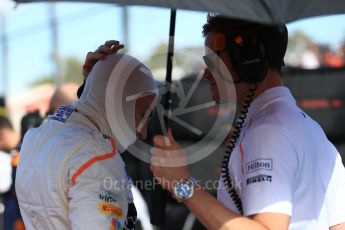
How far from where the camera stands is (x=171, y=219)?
5918mm

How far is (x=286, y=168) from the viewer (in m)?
2.10

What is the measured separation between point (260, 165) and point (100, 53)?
836 millimetres

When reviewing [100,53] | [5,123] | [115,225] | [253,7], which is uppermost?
[253,7]

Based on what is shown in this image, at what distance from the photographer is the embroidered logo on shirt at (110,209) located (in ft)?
7.23

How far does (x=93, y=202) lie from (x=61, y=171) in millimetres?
174

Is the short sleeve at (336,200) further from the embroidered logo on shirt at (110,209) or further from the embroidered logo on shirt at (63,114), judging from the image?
the embroidered logo on shirt at (63,114)

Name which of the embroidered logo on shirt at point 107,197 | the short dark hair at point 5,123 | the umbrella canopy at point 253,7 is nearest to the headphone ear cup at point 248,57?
the umbrella canopy at point 253,7

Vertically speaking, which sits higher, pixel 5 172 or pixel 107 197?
pixel 107 197

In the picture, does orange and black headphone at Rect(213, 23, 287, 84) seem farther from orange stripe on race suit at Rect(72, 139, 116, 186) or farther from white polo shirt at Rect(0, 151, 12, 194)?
white polo shirt at Rect(0, 151, 12, 194)

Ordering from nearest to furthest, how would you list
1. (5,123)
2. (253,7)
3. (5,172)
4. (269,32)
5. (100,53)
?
(253,7), (269,32), (100,53), (5,172), (5,123)

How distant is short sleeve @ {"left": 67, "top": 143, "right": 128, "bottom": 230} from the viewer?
2.17 m

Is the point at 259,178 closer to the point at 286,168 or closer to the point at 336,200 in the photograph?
the point at 286,168

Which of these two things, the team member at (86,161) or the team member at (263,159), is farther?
the team member at (86,161)

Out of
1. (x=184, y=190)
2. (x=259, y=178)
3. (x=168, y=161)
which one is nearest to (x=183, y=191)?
(x=184, y=190)
